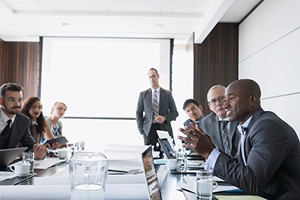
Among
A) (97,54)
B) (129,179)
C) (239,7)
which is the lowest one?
(129,179)

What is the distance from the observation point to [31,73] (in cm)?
717

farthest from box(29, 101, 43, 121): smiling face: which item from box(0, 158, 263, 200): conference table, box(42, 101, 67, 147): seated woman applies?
box(0, 158, 263, 200): conference table

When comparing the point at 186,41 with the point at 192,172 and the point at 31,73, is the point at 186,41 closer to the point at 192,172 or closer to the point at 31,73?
the point at 31,73

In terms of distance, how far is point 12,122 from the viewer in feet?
8.96

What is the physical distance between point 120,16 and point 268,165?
14.1 ft

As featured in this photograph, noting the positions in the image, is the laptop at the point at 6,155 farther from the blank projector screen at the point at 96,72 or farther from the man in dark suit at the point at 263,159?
the blank projector screen at the point at 96,72

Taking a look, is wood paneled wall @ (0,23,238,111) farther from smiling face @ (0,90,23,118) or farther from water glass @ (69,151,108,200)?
water glass @ (69,151,108,200)

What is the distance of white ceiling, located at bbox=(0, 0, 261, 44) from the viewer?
4773 mm

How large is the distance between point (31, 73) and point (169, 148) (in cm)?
581

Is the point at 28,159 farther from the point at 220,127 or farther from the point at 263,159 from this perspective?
the point at 220,127

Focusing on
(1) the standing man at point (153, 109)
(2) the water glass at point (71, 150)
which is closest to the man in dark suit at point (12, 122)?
(2) the water glass at point (71, 150)

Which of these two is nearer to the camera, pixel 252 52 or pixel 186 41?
pixel 252 52

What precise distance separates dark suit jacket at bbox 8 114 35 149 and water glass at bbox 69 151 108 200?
1.96 m

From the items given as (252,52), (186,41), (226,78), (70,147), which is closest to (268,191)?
(70,147)
